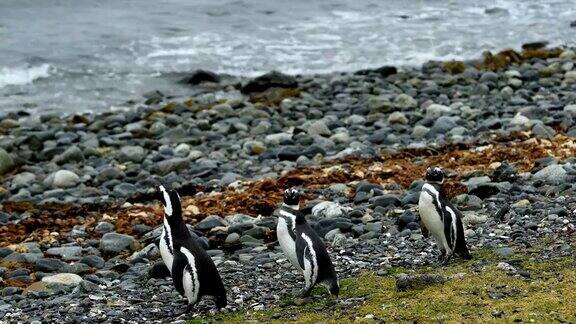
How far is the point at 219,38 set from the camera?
27625 millimetres

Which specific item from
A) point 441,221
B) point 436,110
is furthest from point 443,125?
point 441,221

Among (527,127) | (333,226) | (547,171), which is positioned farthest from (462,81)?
(333,226)

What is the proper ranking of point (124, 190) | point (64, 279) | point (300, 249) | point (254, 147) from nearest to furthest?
point (300, 249) < point (64, 279) < point (124, 190) < point (254, 147)

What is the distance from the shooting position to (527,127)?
15.0 meters

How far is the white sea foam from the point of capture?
23.1m

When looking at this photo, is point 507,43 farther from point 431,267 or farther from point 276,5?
point 431,267

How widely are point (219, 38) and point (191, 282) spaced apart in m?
20.1

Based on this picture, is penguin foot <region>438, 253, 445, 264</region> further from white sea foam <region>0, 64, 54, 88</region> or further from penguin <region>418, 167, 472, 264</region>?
white sea foam <region>0, 64, 54, 88</region>

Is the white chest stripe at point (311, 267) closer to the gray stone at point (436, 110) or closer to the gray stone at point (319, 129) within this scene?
the gray stone at point (319, 129)

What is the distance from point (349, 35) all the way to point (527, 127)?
1310cm

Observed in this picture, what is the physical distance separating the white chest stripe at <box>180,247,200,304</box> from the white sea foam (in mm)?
15771

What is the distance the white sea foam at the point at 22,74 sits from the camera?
2306cm

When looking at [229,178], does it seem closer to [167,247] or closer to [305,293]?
Result: [167,247]

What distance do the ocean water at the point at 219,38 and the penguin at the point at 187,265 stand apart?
41.2 ft
